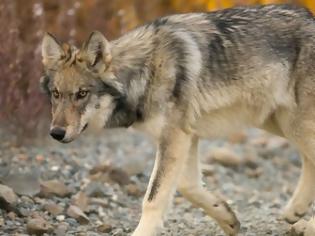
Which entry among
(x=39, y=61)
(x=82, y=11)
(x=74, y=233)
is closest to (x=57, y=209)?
(x=74, y=233)

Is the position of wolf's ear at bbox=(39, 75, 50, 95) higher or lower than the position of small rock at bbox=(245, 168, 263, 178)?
higher

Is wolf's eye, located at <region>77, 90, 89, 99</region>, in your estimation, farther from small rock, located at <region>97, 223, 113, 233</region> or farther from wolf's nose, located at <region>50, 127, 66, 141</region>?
small rock, located at <region>97, 223, 113, 233</region>

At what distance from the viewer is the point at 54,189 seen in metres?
7.83

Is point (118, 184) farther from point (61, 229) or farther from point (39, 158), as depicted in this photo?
point (61, 229)

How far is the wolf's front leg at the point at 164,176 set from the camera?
6.19 meters

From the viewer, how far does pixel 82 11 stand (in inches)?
523

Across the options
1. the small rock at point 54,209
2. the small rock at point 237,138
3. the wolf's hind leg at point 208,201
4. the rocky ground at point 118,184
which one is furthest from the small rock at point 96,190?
the small rock at point 237,138

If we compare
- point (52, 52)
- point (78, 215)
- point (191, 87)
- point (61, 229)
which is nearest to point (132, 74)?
point (191, 87)

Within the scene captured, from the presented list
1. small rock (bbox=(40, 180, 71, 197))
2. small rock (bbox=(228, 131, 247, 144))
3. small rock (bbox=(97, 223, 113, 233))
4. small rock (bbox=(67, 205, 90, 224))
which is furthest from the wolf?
small rock (bbox=(228, 131, 247, 144))

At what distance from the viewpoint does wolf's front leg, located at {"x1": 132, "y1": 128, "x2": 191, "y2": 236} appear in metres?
6.19

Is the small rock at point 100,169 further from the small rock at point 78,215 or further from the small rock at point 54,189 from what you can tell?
the small rock at point 78,215

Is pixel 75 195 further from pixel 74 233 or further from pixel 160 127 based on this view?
pixel 160 127

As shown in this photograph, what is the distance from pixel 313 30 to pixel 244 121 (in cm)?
90

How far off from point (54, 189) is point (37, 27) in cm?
360
